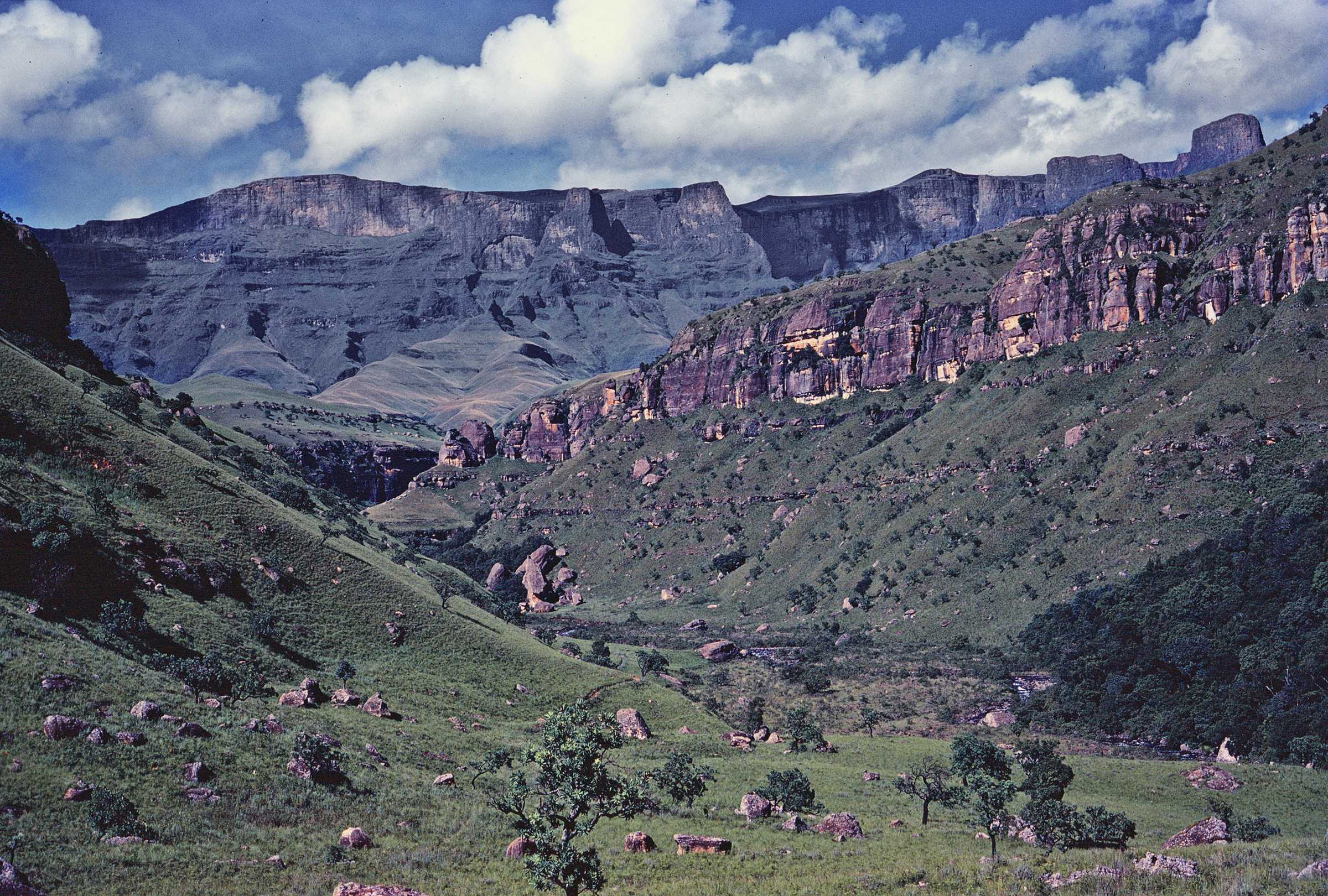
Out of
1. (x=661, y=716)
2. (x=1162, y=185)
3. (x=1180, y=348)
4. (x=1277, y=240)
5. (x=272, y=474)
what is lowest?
(x=661, y=716)

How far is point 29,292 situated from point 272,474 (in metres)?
40.6

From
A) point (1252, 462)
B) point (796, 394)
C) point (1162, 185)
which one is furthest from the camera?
point (796, 394)

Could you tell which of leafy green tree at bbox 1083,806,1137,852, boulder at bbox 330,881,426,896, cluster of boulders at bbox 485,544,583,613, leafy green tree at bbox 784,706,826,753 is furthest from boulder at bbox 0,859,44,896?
cluster of boulders at bbox 485,544,583,613

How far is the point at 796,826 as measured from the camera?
46531 mm

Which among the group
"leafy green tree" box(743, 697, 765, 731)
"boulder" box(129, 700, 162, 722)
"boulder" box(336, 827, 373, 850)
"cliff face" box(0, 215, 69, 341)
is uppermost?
"cliff face" box(0, 215, 69, 341)

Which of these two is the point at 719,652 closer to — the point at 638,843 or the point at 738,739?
the point at 738,739

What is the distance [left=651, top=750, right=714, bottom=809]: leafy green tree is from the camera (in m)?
50.9

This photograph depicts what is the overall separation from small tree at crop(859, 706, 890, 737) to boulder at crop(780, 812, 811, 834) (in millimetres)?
31332

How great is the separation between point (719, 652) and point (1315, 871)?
92361mm

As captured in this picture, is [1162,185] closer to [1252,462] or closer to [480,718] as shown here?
[1252,462]

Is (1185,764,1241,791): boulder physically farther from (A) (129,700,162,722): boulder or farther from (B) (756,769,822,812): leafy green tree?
(A) (129,700,162,722): boulder

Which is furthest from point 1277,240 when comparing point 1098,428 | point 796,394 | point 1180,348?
point 796,394

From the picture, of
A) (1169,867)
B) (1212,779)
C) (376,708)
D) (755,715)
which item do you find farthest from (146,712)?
(1212,779)

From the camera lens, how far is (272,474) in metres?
130
